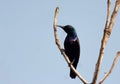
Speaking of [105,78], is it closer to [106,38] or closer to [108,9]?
[106,38]

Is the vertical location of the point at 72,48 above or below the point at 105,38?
below

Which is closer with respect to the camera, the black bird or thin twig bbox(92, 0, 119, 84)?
thin twig bbox(92, 0, 119, 84)

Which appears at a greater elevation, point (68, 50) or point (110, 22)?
point (110, 22)

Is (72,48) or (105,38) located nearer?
(105,38)

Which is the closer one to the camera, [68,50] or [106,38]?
[106,38]

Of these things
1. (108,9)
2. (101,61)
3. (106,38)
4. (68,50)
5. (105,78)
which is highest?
(108,9)

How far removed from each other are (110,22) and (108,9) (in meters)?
0.16

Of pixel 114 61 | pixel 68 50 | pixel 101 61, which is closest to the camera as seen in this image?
pixel 101 61

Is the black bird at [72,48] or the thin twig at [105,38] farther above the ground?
the thin twig at [105,38]

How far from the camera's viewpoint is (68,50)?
7.24 m

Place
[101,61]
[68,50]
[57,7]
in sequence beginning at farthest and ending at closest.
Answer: [68,50] < [57,7] < [101,61]

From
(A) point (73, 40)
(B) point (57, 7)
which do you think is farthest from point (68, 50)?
(B) point (57, 7)

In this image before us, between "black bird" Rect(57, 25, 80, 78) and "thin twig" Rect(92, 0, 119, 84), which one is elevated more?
"thin twig" Rect(92, 0, 119, 84)

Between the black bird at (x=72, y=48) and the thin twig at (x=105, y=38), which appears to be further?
the black bird at (x=72, y=48)
